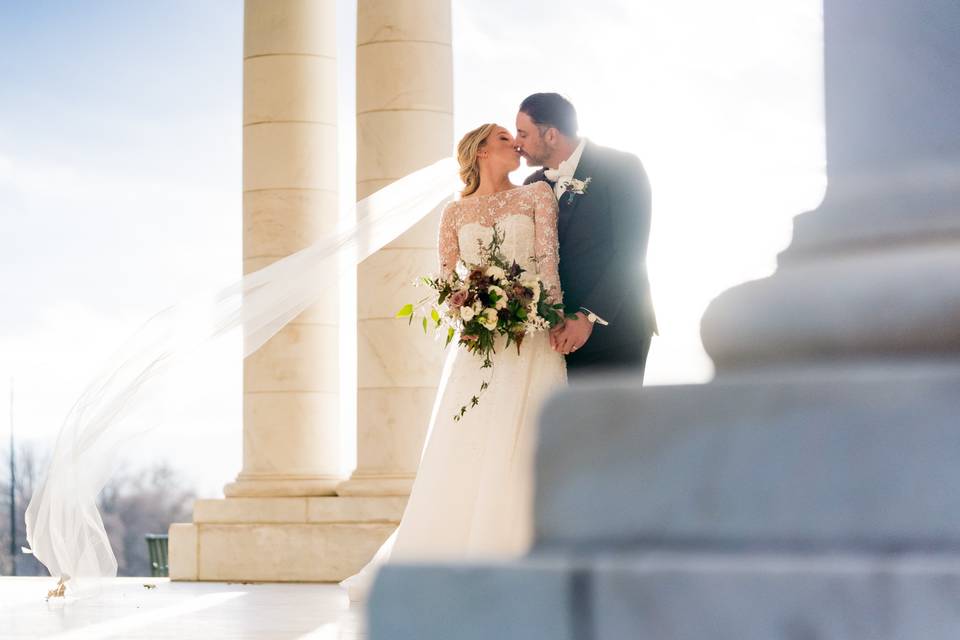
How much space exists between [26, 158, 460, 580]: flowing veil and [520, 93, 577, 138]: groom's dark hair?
28.7 feet

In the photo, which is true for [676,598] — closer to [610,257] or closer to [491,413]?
[610,257]

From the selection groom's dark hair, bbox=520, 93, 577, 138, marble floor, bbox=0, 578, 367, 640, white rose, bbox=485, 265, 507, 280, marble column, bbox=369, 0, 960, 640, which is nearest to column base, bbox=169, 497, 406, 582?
marble floor, bbox=0, 578, 367, 640

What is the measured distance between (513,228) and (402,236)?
23.0 meters

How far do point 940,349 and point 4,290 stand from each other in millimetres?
134961

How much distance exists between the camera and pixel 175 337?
3503cm

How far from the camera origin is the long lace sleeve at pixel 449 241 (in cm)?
2623

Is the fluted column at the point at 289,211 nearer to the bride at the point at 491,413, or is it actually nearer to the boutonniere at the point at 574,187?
the bride at the point at 491,413

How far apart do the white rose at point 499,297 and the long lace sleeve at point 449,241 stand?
85.9 inches

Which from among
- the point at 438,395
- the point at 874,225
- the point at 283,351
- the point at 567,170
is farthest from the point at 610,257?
the point at 283,351

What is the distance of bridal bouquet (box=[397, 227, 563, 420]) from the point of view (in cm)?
2397

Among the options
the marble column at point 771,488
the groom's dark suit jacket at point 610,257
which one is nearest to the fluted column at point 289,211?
the groom's dark suit jacket at point 610,257

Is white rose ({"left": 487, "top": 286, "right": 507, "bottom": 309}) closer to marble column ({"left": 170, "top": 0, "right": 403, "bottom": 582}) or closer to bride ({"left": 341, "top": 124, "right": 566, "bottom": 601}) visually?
bride ({"left": 341, "top": 124, "right": 566, "bottom": 601})

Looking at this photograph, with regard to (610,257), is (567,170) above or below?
above

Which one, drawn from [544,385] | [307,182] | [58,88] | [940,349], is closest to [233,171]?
[58,88]
